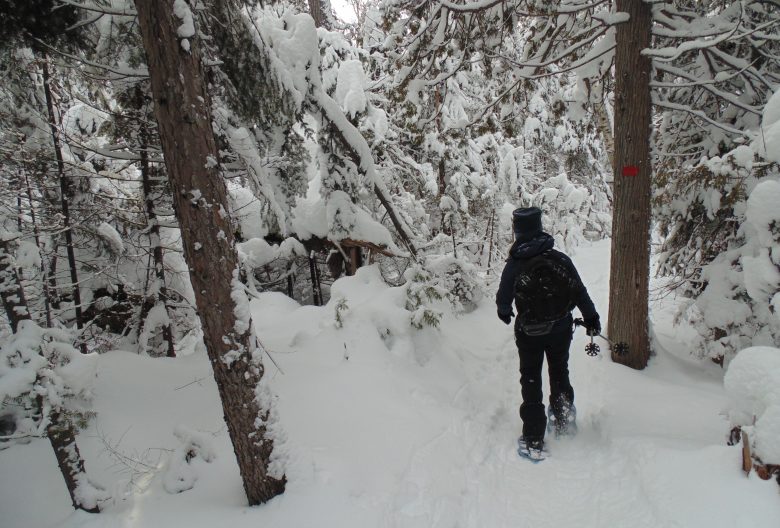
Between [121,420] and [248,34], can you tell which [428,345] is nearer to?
[121,420]

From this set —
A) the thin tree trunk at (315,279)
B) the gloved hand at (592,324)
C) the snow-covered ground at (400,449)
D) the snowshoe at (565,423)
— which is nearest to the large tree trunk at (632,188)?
the snow-covered ground at (400,449)

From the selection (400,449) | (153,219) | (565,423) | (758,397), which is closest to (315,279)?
(153,219)

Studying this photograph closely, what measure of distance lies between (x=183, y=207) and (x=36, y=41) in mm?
2830

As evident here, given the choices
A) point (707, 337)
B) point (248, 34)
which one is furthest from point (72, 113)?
point (707, 337)

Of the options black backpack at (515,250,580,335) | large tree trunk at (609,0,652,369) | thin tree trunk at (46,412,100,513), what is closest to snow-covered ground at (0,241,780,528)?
thin tree trunk at (46,412,100,513)

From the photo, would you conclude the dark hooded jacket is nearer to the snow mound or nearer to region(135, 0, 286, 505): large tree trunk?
the snow mound

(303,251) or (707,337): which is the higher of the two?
(303,251)

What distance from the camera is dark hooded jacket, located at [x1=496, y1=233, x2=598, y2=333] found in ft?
14.1

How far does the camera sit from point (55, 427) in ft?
10.5

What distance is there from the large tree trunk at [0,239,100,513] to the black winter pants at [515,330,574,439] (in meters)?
4.09

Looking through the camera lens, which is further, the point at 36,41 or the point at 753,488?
the point at 36,41

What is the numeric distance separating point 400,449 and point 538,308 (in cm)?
204

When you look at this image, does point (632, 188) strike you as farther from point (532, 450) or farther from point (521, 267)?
point (532, 450)

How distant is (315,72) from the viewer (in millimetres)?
5531
